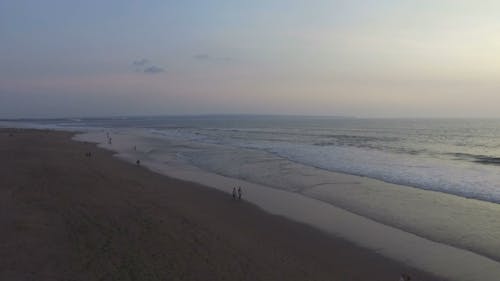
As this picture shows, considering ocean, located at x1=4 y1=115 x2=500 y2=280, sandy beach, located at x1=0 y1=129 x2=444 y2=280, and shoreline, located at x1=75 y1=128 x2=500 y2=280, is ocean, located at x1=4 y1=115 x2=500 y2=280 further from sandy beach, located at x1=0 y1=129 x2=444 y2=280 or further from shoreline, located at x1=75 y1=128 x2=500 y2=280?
sandy beach, located at x1=0 y1=129 x2=444 y2=280

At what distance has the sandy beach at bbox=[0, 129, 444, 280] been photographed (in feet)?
42.8

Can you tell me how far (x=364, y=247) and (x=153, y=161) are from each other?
98.8ft

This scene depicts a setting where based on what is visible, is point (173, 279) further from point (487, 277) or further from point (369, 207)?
point (369, 207)

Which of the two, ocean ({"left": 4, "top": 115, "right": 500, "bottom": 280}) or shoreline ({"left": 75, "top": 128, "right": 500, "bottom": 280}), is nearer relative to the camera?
shoreline ({"left": 75, "top": 128, "right": 500, "bottom": 280})

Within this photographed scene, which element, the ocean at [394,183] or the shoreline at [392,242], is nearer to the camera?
the shoreline at [392,242]

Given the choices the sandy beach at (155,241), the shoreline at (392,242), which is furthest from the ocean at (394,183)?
the sandy beach at (155,241)

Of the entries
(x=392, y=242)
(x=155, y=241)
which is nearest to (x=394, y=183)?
(x=392, y=242)

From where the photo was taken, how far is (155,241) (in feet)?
50.8

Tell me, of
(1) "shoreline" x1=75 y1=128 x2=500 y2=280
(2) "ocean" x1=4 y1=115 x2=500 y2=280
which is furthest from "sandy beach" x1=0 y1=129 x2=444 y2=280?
(2) "ocean" x1=4 y1=115 x2=500 y2=280

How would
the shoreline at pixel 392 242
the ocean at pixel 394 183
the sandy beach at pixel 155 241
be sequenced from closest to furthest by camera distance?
1. the sandy beach at pixel 155 241
2. the shoreline at pixel 392 242
3. the ocean at pixel 394 183

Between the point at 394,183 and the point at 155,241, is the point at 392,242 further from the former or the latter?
the point at 394,183

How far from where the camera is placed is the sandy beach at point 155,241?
13031 mm

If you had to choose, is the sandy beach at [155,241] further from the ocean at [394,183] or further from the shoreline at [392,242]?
the ocean at [394,183]

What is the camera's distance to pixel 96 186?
25375 mm
